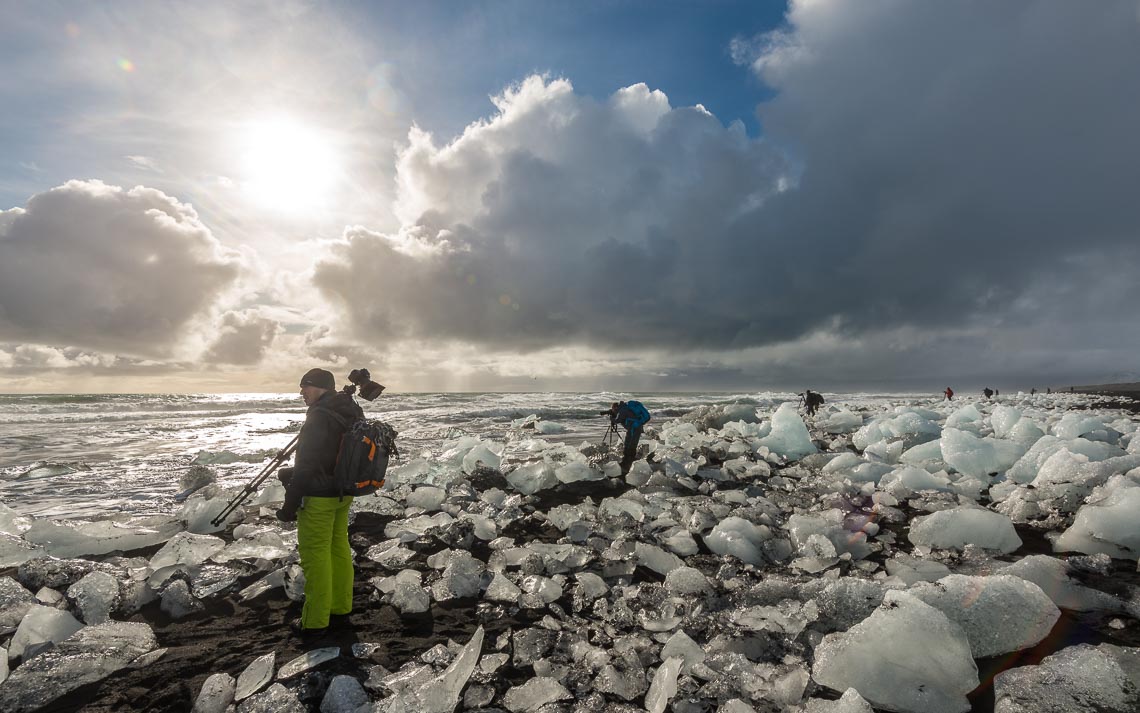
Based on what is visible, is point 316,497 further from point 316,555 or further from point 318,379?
point 318,379

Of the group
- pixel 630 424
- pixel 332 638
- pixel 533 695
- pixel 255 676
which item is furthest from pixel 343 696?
pixel 630 424

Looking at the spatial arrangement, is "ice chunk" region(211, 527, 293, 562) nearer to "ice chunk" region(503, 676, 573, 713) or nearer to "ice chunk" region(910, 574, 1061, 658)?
"ice chunk" region(503, 676, 573, 713)

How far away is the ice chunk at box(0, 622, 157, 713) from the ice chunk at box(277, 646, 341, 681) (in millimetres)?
1202

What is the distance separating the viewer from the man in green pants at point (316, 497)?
12.4 ft

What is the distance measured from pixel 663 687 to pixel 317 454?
2960 mm

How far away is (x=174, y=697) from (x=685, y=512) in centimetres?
560

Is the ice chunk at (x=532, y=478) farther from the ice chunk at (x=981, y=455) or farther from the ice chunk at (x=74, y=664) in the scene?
the ice chunk at (x=981, y=455)

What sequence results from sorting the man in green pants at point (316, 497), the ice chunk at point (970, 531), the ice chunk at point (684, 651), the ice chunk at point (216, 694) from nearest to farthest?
the ice chunk at point (216, 694), the ice chunk at point (684, 651), the man in green pants at point (316, 497), the ice chunk at point (970, 531)

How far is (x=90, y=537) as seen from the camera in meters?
5.79

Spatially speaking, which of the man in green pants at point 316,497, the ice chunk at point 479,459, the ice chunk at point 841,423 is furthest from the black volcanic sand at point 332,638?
the ice chunk at point 841,423

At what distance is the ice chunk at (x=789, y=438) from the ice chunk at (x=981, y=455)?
11.3ft

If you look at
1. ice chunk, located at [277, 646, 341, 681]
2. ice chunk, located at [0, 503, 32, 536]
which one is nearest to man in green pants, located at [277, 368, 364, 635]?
ice chunk, located at [277, 646, 341, 681]

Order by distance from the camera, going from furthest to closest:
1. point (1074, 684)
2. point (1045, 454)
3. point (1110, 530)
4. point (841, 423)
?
1. point (841, 423)
2. point (1045, 454)
3. point (1110, 530)
4. point (1074, 684)

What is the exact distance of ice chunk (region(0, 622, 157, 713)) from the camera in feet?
10.0
